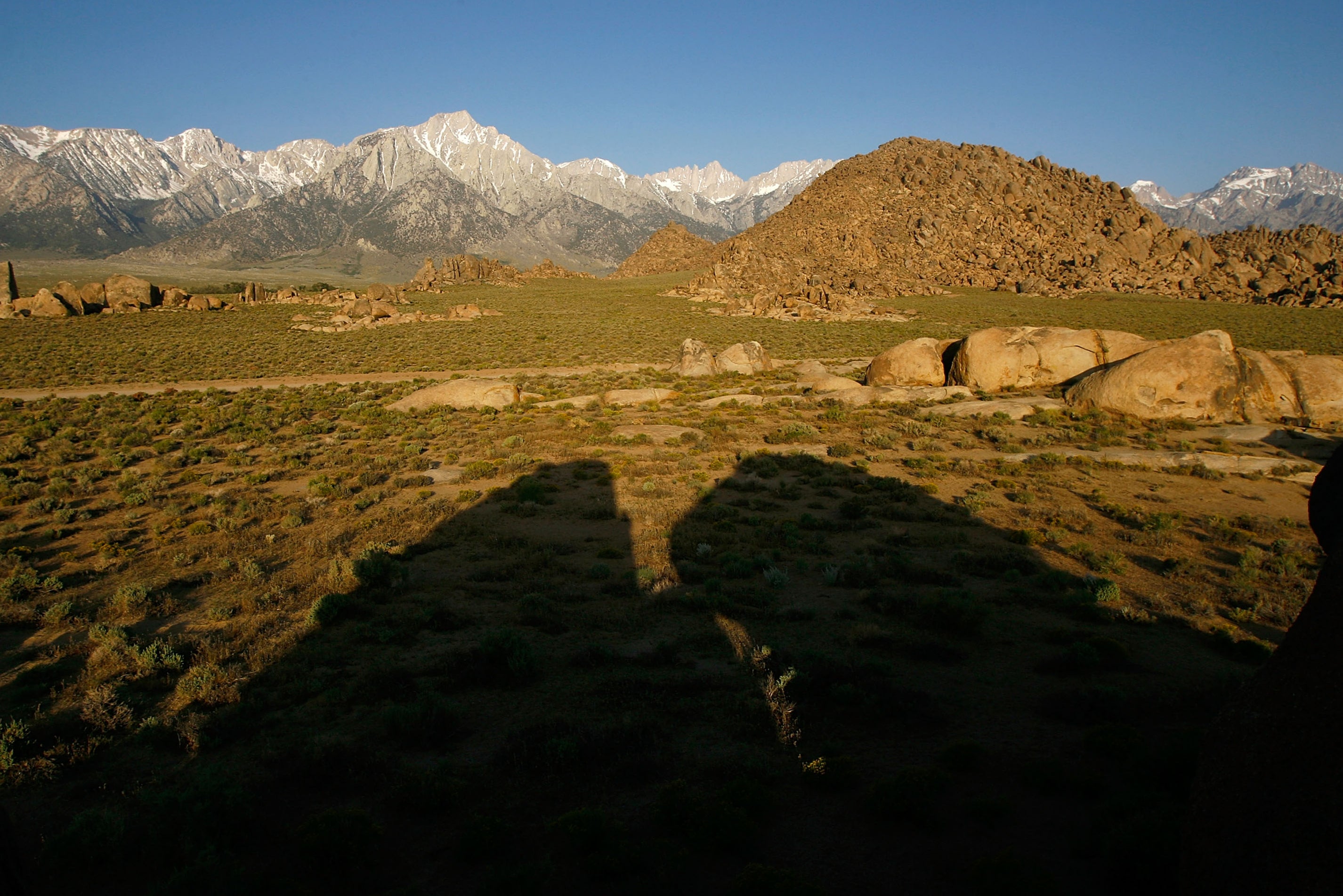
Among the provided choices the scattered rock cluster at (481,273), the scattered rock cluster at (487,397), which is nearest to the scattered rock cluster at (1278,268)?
the scattered rock cluster at (487,397)

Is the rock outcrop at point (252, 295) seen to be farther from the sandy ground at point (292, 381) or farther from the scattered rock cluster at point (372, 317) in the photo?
the sandy ground at point (292, 381)

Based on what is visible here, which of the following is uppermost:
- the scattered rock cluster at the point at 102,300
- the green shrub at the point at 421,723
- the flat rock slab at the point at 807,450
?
the scattered rock cluster at the point at 102,300

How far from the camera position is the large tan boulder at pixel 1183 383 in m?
19.2

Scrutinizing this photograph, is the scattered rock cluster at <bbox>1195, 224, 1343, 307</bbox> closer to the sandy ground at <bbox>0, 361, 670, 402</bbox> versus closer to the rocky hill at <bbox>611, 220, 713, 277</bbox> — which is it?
the rocky hill at <bbox>611, 220, 713, 277</bbox>

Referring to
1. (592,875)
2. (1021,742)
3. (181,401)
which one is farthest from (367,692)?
(181,401)

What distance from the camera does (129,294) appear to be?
6638cm

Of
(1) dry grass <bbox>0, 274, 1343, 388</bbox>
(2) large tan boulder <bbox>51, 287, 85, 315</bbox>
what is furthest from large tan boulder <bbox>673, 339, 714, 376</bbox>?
(2) large tan boulder <bbox>51, 287, 85, 315</bbox>

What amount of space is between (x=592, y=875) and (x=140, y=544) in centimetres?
1141

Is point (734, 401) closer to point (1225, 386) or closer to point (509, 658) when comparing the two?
point (1225, 386)

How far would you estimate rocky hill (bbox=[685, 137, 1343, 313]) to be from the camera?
8231 cm

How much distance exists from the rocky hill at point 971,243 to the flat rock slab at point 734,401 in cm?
4857

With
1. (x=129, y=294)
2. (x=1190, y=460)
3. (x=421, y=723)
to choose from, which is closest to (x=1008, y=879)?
(x=421, y=723)

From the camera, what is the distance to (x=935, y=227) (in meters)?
96.2

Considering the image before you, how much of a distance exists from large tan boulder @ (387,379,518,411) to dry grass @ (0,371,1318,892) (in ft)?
31.8
